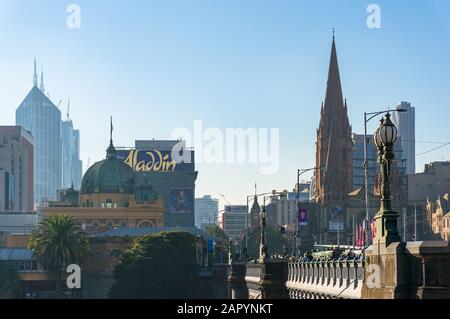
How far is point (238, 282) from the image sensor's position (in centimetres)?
10350

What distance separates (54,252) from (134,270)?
16493 millimetres

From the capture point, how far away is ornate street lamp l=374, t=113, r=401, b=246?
27.0 meters

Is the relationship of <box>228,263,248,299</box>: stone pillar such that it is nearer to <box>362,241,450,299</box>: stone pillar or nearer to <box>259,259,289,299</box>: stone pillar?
<box>259,259,289,299</box>: stone pillar

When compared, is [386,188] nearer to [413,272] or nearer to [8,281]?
[413,272]

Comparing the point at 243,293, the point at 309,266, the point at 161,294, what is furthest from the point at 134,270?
the point at 309,266

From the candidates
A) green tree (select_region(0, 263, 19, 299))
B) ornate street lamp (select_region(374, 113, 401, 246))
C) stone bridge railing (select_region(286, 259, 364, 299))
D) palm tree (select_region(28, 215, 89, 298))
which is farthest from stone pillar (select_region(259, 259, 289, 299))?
green tree (select_region(0, 263, 19, 299))

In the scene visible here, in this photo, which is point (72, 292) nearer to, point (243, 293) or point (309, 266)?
point (243, 293)

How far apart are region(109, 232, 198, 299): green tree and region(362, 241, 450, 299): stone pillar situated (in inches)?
5826

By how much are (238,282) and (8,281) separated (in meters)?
95.5

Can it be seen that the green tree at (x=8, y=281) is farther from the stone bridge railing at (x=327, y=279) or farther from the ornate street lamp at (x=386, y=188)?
the ornate street lamp at (x=386, y=188)

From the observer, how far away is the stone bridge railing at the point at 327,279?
42875 mm

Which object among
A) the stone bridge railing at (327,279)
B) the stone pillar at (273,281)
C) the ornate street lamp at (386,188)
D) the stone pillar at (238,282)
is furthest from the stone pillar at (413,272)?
the stone pillar at (238,282)
